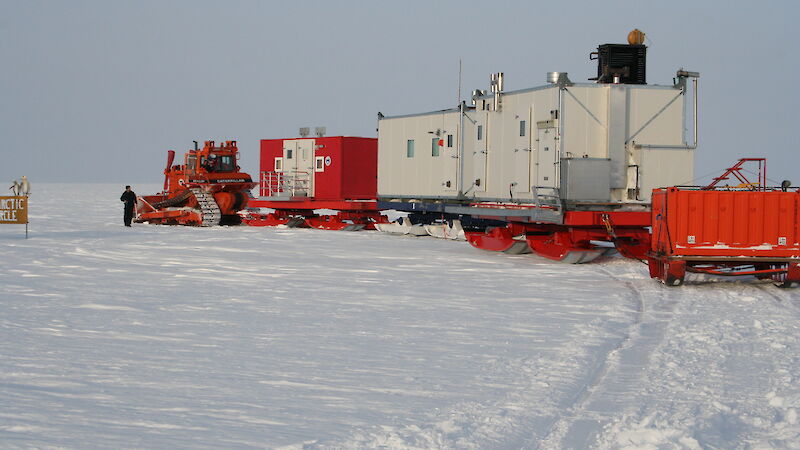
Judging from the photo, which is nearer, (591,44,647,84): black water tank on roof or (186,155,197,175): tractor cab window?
(591,44,647,84): black water tank on roof

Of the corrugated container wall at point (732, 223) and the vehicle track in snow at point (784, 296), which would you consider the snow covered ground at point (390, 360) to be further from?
the corrugated container wall at point (732, 223)

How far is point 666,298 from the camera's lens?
12969mm

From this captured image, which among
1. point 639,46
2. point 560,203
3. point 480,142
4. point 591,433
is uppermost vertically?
point 639,46

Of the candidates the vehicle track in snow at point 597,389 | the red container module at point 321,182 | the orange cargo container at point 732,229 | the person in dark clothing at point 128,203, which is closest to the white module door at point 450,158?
the red container module at point 321,182

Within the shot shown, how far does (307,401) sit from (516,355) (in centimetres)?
250

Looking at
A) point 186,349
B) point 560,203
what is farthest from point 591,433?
point 560,203

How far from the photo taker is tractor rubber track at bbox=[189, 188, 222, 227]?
32.5m

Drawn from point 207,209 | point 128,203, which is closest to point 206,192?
point 207,209

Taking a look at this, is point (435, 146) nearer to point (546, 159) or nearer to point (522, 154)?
point (522, 154)

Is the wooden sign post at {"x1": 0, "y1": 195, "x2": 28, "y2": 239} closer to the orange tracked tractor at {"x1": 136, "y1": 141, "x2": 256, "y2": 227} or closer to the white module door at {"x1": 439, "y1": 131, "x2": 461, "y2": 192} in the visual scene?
the orange tracked tractor at {"x1": 136, "y1": 141, "x2": 256, "y2": 227}

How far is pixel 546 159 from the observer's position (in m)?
18.0

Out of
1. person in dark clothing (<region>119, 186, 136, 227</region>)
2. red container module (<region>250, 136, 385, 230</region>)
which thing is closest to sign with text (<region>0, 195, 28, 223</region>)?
person in dark clothing (<region>119, 186, 136, 227</region>)

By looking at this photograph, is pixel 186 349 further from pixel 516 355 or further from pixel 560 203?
pixel 560 203

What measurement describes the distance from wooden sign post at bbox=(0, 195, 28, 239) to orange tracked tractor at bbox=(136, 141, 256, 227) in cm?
770
